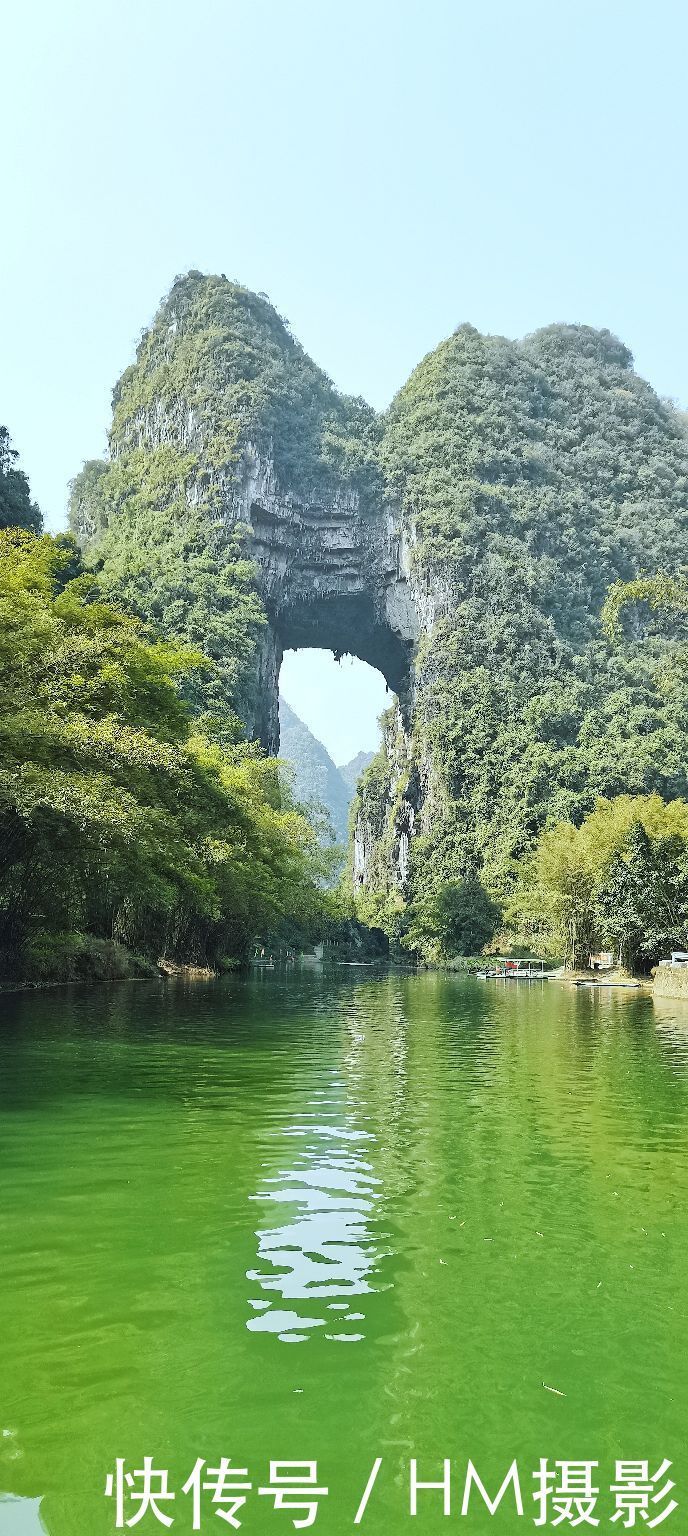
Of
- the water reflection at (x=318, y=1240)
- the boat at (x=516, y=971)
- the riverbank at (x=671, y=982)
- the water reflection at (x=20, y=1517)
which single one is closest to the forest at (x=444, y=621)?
the boat at (x=516, y=971)

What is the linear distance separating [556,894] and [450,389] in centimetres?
8020

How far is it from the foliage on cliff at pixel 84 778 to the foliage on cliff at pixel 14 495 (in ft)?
83.7

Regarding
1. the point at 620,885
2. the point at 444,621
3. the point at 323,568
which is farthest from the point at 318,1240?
the point at 323,568

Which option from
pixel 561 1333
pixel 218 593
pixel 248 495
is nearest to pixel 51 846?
pixel 561 1333

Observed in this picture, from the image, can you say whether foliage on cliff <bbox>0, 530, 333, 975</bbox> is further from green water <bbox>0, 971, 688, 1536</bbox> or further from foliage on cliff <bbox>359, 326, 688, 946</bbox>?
foliage on cliff <bbox>359, 326, 688, 946</bbox>

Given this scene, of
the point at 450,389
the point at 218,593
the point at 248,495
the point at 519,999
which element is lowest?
the point at 519,999

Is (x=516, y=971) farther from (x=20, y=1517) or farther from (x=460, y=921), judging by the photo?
(x=20, y=1517)

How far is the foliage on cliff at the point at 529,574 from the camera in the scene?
299 ft

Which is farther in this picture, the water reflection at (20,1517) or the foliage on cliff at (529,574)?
the foliage on cliff at (529,574)

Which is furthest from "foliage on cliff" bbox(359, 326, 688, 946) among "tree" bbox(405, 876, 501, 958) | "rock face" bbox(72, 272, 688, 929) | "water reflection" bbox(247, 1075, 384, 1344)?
"water reflection" bbox(247, 1075, 384, 1344)

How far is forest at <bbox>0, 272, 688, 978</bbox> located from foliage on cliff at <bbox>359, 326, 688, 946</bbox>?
30cm

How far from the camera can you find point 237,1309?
4910 millimetres

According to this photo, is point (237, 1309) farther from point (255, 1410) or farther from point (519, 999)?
point (519, 999)

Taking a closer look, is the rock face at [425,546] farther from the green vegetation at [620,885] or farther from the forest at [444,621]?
the green vegetation at [620,885]
